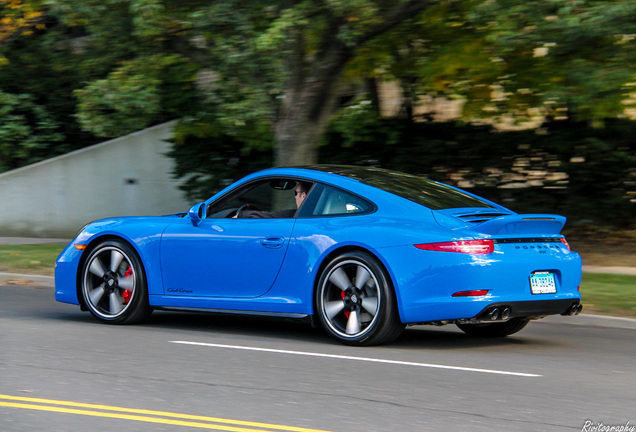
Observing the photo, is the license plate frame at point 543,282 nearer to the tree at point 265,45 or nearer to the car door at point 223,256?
the car door at point 223,256

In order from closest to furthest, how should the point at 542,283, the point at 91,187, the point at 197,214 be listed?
the point at 542,283
the point at 197,214
the point at 91,187

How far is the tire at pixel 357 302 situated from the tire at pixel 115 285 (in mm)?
1919

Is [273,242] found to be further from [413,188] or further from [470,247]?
[470,247]

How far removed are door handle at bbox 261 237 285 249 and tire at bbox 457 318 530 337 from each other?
1.95 metres

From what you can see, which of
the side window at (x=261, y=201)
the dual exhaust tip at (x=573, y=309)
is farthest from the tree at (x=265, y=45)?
the dual exhaust tip at (x=573, y=309)

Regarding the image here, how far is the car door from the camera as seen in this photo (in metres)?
7.81

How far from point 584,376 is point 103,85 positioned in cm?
983

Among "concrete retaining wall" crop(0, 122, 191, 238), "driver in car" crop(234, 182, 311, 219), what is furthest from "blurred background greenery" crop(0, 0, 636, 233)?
"driver in car" crop(234, 182, 311, 219)

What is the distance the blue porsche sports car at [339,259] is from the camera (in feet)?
23.2

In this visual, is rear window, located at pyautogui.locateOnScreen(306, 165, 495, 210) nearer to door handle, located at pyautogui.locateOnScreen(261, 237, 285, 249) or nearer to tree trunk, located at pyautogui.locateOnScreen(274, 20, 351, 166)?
door handle, located at pyautogui.locateOnScreen(261, 237, 285, 249)

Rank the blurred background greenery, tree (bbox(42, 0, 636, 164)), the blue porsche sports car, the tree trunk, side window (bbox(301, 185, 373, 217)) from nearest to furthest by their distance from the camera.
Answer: the blue porsche sports car → side window (bbox(301, 185, 373, 217)) → tree (bbox(42, 0, 636, 164)) → the blurred background greenery → the tree trunk

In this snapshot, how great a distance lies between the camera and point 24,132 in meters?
20.0

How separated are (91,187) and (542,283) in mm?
13957

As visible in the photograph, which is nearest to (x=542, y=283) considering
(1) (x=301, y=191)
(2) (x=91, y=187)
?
(1) (x=301, y=191)
